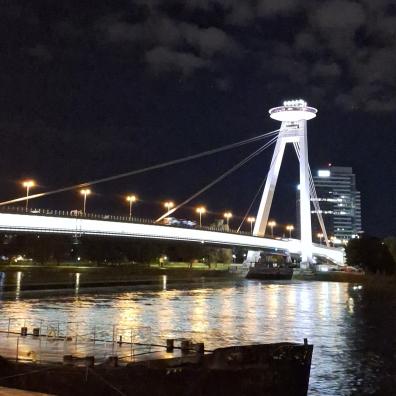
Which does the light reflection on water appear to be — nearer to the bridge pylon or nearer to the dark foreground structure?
the dark foreground structure

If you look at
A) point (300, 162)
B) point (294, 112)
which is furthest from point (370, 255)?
point (294, 112)

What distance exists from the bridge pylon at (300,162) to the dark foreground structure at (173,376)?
79.2 m

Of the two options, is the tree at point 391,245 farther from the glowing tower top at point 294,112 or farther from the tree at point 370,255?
the glowing tower top at point 294,112

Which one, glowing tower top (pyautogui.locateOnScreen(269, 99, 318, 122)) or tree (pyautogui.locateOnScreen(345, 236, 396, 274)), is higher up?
glowing tower top (pyautogui.locateOnScreen(269, 99, 318, 122))

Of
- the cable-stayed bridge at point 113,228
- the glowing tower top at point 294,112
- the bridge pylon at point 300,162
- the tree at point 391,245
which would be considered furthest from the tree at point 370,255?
the glowing tower top at point 294,112

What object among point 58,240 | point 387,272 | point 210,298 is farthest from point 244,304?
point 58,240

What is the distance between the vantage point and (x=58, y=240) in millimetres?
103375

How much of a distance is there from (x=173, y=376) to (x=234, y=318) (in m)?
20.4

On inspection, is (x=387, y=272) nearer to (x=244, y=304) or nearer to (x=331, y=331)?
(x=244, y=304)

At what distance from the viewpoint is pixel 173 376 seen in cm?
1253

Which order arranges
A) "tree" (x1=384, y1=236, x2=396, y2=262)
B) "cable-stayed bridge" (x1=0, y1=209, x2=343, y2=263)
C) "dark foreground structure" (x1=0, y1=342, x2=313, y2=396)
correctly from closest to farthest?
"dark foreground structure" (x1=0, y1=342, x2=313, y2=396)
"cable-stayed bridge" (x1=0, y1=209, x2=343, y2=263)
"tree" (x1=384, y1=236, x2=396, y2=262)

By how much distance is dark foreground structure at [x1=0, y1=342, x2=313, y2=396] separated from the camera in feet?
41.0

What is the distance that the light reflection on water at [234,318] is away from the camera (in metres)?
19.9

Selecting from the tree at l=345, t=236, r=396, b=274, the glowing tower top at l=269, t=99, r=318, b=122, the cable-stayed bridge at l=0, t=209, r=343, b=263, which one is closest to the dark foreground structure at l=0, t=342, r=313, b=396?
the cable-stayed bridge at l=0, t=209, r=343, b=263
